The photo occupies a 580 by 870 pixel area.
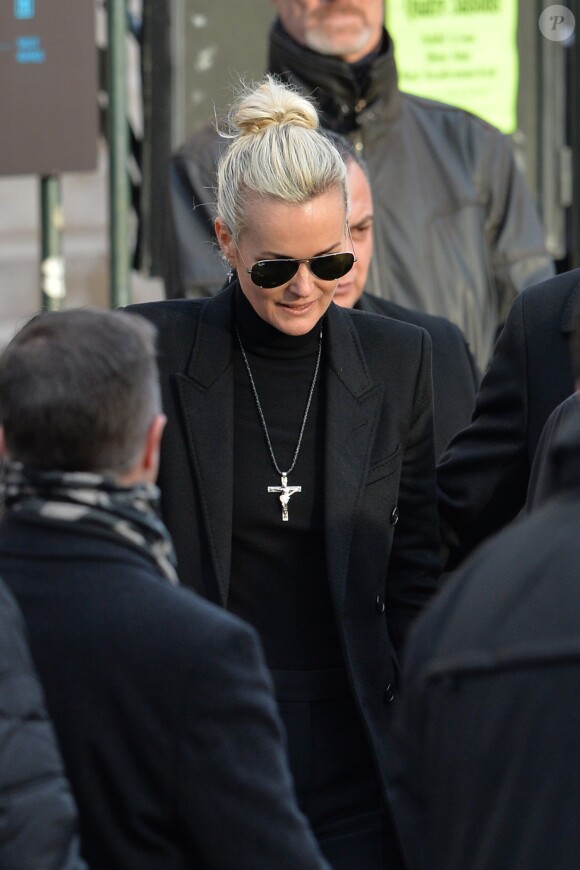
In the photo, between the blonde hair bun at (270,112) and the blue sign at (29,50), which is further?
the blue sign at (29,50)

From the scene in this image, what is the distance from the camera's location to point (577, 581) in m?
1.92

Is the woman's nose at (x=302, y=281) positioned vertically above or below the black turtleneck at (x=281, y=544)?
above

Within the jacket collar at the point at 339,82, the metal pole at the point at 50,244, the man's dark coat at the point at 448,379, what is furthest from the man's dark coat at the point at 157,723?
the metal pole at the point at 50,244

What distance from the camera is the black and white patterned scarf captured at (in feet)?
7.45

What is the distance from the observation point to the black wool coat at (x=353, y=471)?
329 centimetres

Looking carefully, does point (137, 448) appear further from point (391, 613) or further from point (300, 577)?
point (391, 613)

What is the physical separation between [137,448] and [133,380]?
0.09 meters

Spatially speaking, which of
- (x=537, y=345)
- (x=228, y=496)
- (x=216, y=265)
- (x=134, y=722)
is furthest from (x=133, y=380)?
(x=216, y=265)

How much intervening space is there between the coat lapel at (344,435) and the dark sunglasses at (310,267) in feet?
0.63

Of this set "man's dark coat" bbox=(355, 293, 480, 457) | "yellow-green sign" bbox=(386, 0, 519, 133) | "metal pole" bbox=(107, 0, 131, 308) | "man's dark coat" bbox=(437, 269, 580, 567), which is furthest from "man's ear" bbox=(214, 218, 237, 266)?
"yellow-green sign" bbox=(386, 0, 519, 133)

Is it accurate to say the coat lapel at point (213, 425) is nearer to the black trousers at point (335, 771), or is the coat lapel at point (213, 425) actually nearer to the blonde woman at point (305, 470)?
the blonde woman at point (305, 470)

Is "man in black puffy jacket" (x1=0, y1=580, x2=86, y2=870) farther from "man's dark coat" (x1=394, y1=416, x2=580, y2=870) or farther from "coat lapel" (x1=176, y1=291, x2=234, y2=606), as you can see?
"coat lapel" (x1=176, y1=291, x2=234, y2=606)

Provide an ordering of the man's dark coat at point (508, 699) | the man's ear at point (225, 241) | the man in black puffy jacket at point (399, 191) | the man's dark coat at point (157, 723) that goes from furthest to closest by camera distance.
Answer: the man in black puffy jacket at point (399, 191), the man's ear at point (225, 241), the man's dark coat at point (157, 723), the man's dark coat at point (508, 699)

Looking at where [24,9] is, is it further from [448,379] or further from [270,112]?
[270,112]
